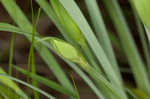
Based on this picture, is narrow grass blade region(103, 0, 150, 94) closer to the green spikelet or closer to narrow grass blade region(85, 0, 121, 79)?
narrow grass blade region(85, 0, 121, 79)

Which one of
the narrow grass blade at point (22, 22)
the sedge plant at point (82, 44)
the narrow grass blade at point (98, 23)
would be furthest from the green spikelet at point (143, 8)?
the narrow grass blade at point (22, 22)

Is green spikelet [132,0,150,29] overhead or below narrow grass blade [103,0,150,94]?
overhead

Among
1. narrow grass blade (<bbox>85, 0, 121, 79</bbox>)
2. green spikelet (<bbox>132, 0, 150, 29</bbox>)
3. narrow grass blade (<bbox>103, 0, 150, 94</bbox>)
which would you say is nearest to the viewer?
green spikelet (<bbox>132, 0, 150, 29</bbox>)

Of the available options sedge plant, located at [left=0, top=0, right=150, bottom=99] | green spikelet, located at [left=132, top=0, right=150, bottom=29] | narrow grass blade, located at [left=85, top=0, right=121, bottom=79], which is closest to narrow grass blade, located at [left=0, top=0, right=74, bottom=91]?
sedge plant, located at [left=0, top=0, right=150, bottom=99]

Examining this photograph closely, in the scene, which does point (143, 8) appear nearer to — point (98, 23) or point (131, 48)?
point (98, 23)

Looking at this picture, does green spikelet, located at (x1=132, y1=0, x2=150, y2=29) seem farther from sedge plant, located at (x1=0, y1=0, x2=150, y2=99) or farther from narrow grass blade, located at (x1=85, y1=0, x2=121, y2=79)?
narrow grass blade, located at (x1=85, y1=0, x2=121, y2=79)

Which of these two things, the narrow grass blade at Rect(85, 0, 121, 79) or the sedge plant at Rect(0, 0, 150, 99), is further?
the narrow grass blade at Rect(85, 0, 121, 79)

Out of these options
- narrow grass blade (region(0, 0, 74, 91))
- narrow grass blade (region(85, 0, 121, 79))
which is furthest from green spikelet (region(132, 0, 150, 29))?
narrow grass blade (region(0, 0, 74, 91))

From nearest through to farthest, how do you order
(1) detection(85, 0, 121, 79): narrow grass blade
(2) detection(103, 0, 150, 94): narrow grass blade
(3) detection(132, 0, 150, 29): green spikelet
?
1. (3) detection(132, 0, 150, 29): green spikelet
2. (1) detection(85, 0, 121, 79): narrow grass blade
3. (2) detection(103, 0, 150, 94): narrow grass blade

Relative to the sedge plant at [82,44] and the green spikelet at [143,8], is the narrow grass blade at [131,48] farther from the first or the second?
the green spikelet at [143,8]

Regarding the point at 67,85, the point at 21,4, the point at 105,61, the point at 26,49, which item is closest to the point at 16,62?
the point at 26,49

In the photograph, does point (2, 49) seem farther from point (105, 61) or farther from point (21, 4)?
point (105, 61)

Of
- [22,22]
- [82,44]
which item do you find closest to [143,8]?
[82,44]
